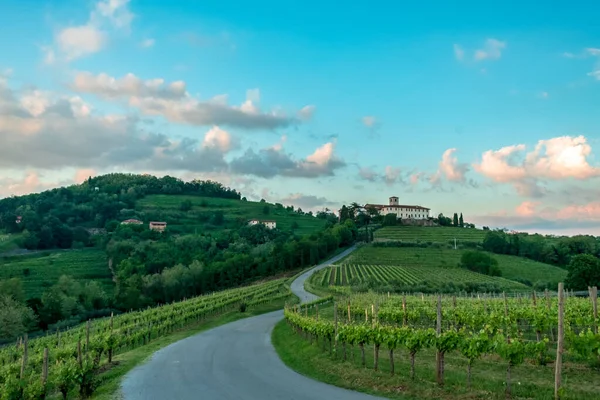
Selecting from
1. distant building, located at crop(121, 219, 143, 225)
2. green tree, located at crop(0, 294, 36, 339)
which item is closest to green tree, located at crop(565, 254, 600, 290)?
green tree, located at crop(0, 294, 36, 339)

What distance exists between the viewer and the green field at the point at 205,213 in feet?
529

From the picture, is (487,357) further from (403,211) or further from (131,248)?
(403,211)

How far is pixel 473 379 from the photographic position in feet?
47.7

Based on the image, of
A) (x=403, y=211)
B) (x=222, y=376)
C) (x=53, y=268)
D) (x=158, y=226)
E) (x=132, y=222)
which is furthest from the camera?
(x=403, y=211)

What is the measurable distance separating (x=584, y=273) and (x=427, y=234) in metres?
64.9

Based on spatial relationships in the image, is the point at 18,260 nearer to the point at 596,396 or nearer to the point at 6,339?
the point at 6,339

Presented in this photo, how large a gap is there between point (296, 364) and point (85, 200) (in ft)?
565

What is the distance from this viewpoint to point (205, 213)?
170000mm

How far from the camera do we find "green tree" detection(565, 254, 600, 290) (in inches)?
2692

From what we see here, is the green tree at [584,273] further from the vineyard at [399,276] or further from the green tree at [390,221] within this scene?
the green tree at [390,221]

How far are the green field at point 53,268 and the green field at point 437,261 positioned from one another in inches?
2088

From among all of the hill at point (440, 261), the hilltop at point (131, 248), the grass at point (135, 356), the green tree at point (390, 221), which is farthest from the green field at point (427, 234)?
the grass at point (135, 356)

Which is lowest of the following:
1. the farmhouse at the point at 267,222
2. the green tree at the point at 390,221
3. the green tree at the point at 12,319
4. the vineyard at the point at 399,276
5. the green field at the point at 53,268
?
the green tree at the point at 12,319

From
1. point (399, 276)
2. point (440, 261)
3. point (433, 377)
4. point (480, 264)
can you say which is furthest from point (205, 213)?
point (433, 377)
